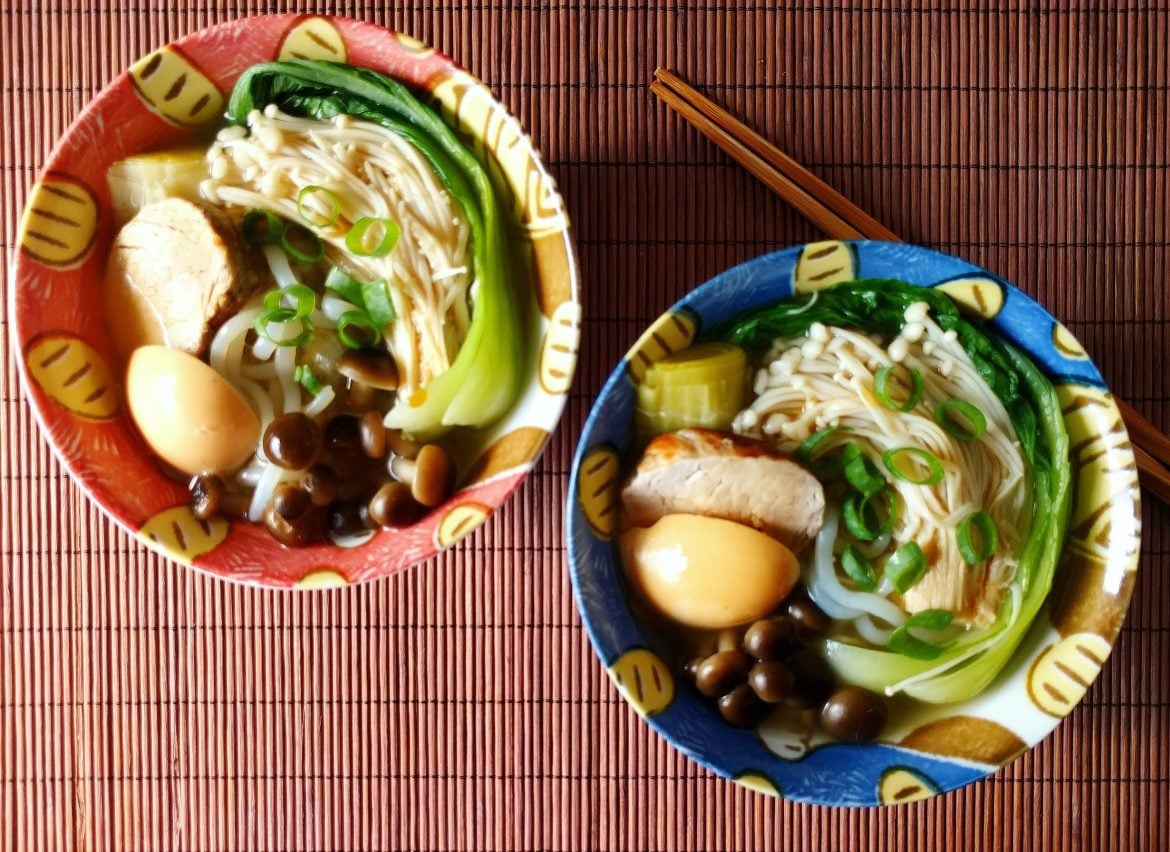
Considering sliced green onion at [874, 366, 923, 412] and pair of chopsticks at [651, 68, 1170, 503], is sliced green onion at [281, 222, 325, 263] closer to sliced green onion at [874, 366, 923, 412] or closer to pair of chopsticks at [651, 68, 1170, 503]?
pair of chopsticks at [651, 68, 1170, 503]

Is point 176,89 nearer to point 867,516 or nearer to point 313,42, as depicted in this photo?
point 313,42

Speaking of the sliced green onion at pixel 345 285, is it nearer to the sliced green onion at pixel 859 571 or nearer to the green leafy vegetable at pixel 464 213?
the green leafy vegetable at pixel 464 213

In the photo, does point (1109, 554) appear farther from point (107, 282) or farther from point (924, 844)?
point (107, 282)

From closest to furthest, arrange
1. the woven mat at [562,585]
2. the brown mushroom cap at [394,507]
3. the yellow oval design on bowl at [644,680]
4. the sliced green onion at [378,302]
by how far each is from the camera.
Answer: the yellow oval design on bowl at [644,680], the brown mushroom cap at [394,507], the sliced green onion at [378,302], the woven mat at [562,585]

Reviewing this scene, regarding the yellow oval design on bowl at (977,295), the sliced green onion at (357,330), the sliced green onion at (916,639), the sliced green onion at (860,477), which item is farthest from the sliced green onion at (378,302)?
the sliced green onion at (916,639)

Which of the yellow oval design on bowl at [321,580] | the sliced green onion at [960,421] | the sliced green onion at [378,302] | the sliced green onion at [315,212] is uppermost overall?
the sliced green onion at [315,212]

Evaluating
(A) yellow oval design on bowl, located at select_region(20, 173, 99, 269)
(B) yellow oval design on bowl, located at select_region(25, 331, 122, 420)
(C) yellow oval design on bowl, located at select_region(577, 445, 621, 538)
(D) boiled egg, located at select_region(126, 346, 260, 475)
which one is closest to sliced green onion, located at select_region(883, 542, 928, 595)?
(C) yellow oval design on bowl, located at select_region(577, 445, 621, 538)

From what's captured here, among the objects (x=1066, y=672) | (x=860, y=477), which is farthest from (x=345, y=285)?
(x=1066, y=672)

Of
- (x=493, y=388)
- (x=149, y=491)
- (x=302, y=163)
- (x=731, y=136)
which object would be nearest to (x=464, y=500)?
(x=493, y=388)
